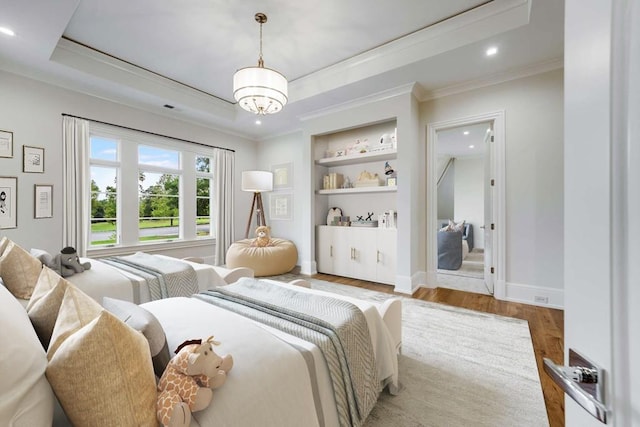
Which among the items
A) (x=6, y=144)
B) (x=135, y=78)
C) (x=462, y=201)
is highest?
(x=135, y=78)

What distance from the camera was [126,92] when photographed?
12.2 feet

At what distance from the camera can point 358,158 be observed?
4.23 meters

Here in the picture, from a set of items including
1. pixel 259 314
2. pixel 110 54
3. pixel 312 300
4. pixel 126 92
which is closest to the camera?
pixel 259 314

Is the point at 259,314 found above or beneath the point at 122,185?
beneath

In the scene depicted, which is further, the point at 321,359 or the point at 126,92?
the point at 126,92

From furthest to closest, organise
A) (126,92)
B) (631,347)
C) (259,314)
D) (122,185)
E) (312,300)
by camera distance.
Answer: (122,185) < (126,92) < (312,300) < (259,314) < (631,347)

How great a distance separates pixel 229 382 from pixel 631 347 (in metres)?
0.94

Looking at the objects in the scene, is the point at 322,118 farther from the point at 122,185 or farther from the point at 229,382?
the point at 229,382

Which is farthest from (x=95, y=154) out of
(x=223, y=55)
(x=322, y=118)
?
(x=322, y=118)

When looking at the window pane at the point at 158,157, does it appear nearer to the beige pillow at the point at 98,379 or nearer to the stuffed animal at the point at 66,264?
the stuffed animal at the point at 66,264

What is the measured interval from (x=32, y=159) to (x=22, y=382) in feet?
13.1

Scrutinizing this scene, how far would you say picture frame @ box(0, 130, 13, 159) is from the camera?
10.1 feet

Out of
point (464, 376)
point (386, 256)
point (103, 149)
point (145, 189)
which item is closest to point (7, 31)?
point (103, 149)

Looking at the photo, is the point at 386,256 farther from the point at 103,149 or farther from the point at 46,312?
the point at 103,149
